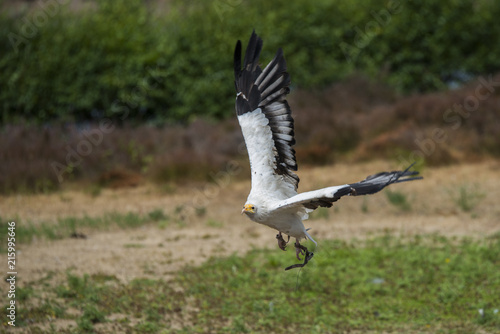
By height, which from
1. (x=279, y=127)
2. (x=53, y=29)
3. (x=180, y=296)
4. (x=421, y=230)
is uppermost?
(x=53, y=29)

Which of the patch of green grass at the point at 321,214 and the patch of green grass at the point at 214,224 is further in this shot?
the patch of green grass at the point at 321,214

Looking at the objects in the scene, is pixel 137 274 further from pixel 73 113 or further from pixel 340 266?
pixel 73 113

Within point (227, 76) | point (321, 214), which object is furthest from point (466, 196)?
point (227, 76)

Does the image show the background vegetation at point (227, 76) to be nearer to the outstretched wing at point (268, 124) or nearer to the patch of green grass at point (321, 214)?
the patch of green grass at point (321, 214)

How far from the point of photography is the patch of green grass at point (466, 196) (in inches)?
438

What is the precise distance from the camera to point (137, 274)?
863 centimetres

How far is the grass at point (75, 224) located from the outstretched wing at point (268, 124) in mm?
4934

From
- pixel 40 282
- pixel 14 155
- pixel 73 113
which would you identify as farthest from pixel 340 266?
pixel 73 113

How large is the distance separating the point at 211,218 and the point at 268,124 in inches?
220

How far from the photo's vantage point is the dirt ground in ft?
29.8

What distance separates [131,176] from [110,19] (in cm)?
481

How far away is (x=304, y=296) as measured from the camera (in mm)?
7996

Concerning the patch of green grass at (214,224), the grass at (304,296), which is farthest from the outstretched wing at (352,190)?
the patch of green grass at (214,224)

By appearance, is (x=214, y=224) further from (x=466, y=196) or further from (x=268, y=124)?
(x=268, y=124)
